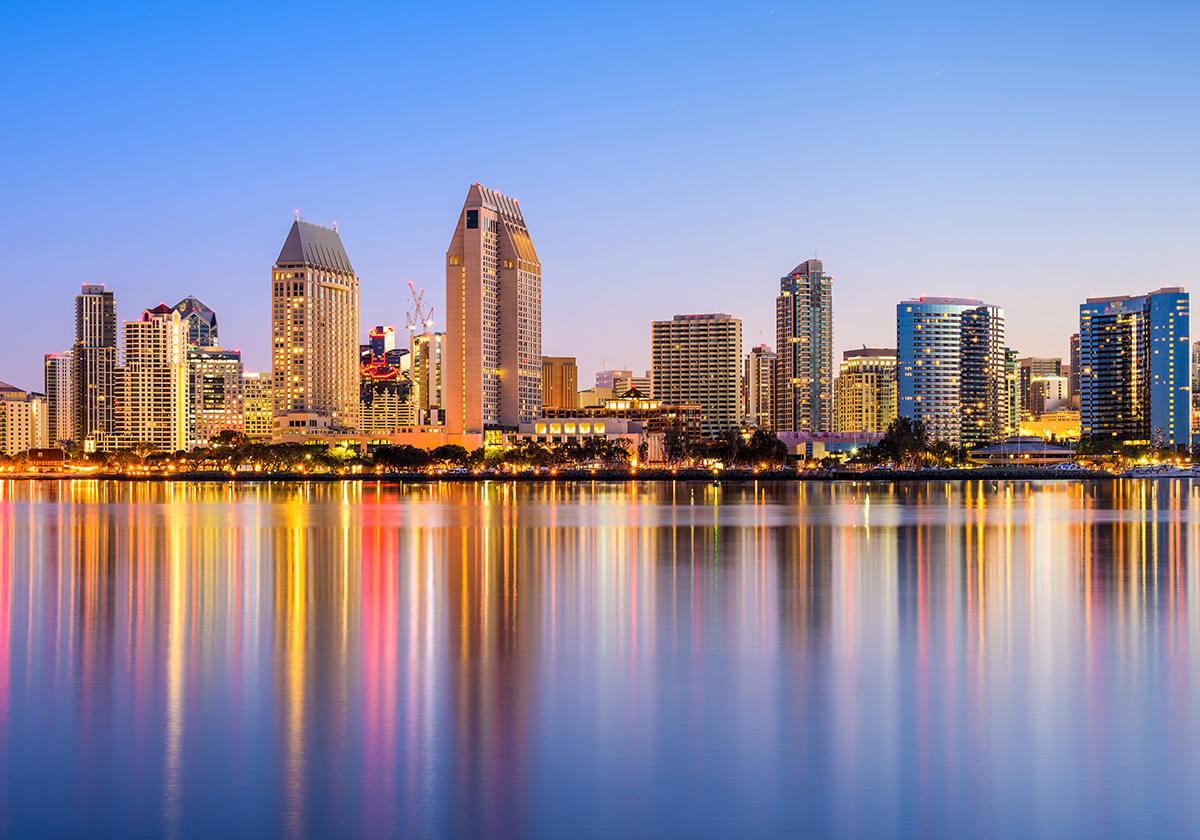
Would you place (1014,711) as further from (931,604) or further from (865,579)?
(865,579)

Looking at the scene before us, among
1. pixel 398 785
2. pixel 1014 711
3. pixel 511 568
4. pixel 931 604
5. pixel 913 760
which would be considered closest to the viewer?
pixel 398 785

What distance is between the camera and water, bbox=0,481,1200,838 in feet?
52.5

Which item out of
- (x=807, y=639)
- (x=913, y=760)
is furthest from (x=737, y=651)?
(x=913, y=760)

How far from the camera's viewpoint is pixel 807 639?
3012cm

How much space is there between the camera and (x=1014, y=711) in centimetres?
2202

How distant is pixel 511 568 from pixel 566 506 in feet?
202

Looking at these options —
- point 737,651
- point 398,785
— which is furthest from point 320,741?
point 737,651

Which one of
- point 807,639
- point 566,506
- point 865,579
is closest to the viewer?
point 807,639

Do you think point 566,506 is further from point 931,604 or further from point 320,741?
point 320,741

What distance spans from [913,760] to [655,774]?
4.15 meters

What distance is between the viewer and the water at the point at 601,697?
1600cm

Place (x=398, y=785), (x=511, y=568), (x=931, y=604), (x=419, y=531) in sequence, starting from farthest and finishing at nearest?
1. (x=419, y=531)
2. (x=511, y=568)
3. (x=931, y=604)
4. (x=398, y=785)

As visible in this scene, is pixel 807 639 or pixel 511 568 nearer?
pixel 807 639

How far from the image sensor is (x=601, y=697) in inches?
910
